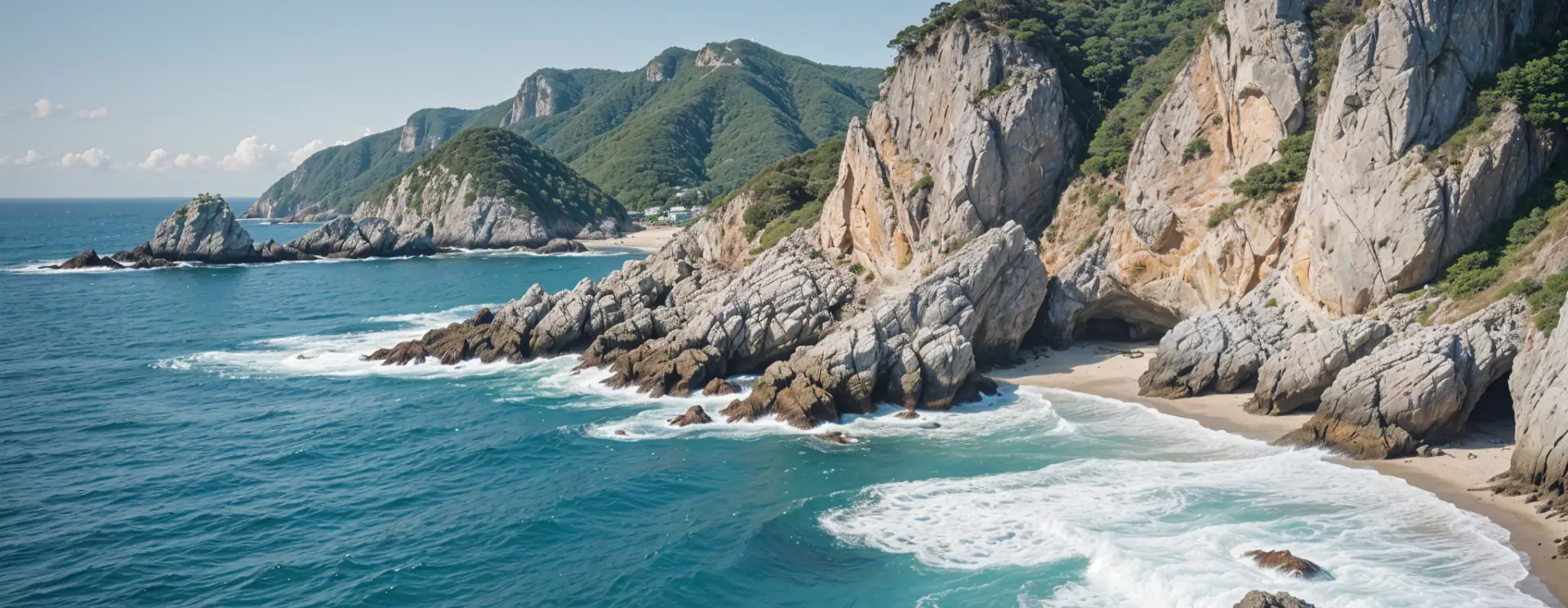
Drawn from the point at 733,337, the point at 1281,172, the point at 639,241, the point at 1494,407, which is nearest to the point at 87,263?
the point at 639,241

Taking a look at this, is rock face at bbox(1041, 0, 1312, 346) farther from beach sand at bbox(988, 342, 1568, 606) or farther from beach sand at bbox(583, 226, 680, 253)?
beach sand at bbox(583, 226, 680, 253)

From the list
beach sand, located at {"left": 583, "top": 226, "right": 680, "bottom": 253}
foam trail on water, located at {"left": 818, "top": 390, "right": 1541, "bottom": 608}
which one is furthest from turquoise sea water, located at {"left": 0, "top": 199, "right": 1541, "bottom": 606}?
beach sand, located at {"left": 583, "top": 226, "right": 680, "bottom": 253}

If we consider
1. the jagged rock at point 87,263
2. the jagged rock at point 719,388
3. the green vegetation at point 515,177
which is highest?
the green vegetation at point 515,177

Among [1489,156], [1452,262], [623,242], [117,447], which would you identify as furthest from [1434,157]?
[623,242]

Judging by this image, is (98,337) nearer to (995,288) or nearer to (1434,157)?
(995,288)

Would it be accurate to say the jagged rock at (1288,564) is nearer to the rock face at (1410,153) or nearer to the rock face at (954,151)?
the rock face at (1410,153)

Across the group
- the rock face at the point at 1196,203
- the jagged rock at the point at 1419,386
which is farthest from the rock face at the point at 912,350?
the jagged rock at the point at 1419,386
